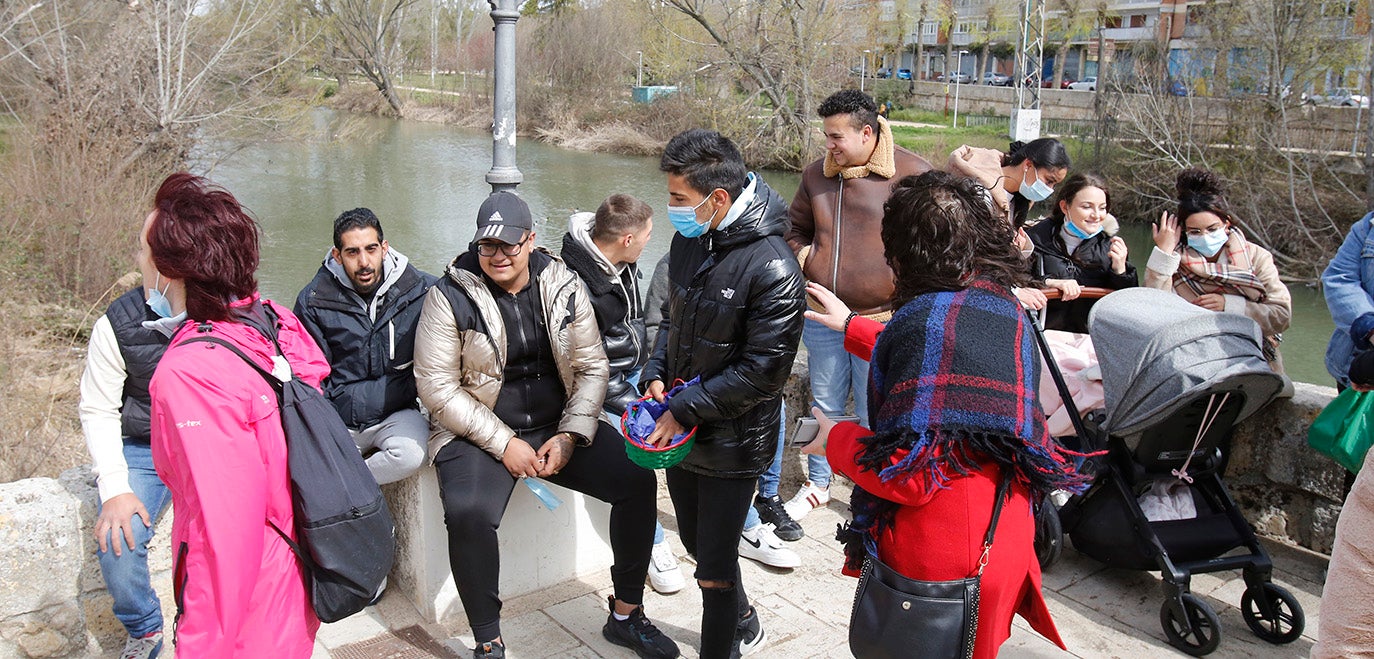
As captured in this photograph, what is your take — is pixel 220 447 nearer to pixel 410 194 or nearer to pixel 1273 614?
pixel 1273 614

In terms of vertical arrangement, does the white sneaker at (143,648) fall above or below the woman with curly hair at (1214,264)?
below

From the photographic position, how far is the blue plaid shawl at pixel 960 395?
2238 mm

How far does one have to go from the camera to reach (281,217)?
16438 mm

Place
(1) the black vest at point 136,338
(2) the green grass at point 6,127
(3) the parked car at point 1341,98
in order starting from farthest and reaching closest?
(3) the parked car at point 1341,98, (2) the green grass at point 6,127, (1) the black vest at point 136,338

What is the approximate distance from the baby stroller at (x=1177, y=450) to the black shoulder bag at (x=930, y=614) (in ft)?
4.52

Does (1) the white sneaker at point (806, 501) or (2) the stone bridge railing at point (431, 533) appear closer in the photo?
(2) the stone bridge railing at point (431, 533)

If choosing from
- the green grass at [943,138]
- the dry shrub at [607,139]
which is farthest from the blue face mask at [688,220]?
the dry shrub at [607,139]

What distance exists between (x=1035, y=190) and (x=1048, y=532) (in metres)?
1.78

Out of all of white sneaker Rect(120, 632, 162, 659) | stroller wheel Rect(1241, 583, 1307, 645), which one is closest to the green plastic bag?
stroller wheel Rect(1241, 583, 1307, 645)

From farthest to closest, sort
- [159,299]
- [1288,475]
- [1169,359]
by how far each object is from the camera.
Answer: [1288,475]
[1169,359]
[159,299]

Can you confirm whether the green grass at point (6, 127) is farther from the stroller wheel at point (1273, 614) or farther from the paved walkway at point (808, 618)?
the stroller wheel at point (1273, 614)

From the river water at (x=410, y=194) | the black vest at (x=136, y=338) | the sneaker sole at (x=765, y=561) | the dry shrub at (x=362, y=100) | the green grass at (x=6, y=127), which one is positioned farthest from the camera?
the dry shrub at (x=362, y=100)

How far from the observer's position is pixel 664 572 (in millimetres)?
3945

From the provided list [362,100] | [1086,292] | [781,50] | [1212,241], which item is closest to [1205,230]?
[1212,241]
